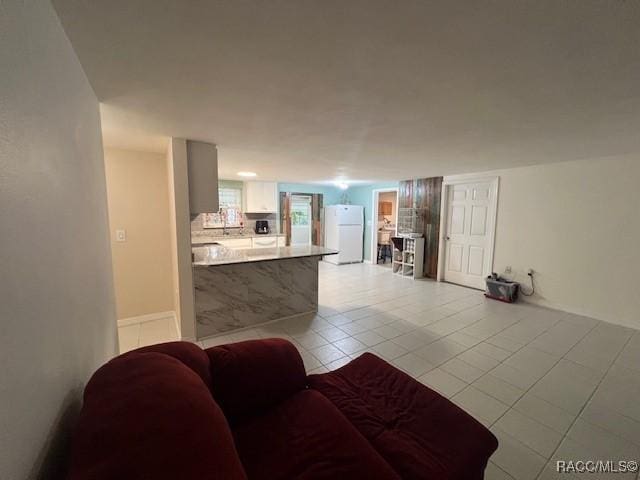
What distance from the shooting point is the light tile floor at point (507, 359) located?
1707mm

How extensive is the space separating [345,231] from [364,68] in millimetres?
5844

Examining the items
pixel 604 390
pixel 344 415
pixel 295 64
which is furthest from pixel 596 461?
pixel 295 64

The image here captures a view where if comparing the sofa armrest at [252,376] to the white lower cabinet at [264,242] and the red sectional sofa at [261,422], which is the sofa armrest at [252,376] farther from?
the white lower cabinet at [264,242]

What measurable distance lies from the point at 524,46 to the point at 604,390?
271cm

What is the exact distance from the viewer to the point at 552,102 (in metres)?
1.78

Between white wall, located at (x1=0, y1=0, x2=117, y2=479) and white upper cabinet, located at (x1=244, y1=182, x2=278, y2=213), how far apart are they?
5.00m

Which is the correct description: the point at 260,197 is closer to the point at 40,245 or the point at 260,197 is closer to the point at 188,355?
the point at 188,355

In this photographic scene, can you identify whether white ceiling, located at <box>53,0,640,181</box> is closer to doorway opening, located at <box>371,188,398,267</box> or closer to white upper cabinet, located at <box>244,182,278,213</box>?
white upper cabinet, located at <box>244,182,278,213</box>

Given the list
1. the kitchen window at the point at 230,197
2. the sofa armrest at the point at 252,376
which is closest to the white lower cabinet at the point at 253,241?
the kitchen window at the point at 230,197

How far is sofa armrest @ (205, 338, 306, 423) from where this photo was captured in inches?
53.4

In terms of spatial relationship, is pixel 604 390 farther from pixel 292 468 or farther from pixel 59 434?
pixel 59 434

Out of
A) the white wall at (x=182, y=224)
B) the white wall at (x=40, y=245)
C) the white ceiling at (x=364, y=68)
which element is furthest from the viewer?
the white wall at (x=182, y=224)

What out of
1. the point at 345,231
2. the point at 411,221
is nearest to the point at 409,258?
the point at 411,221

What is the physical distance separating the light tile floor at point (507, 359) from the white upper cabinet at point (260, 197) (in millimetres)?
2959
